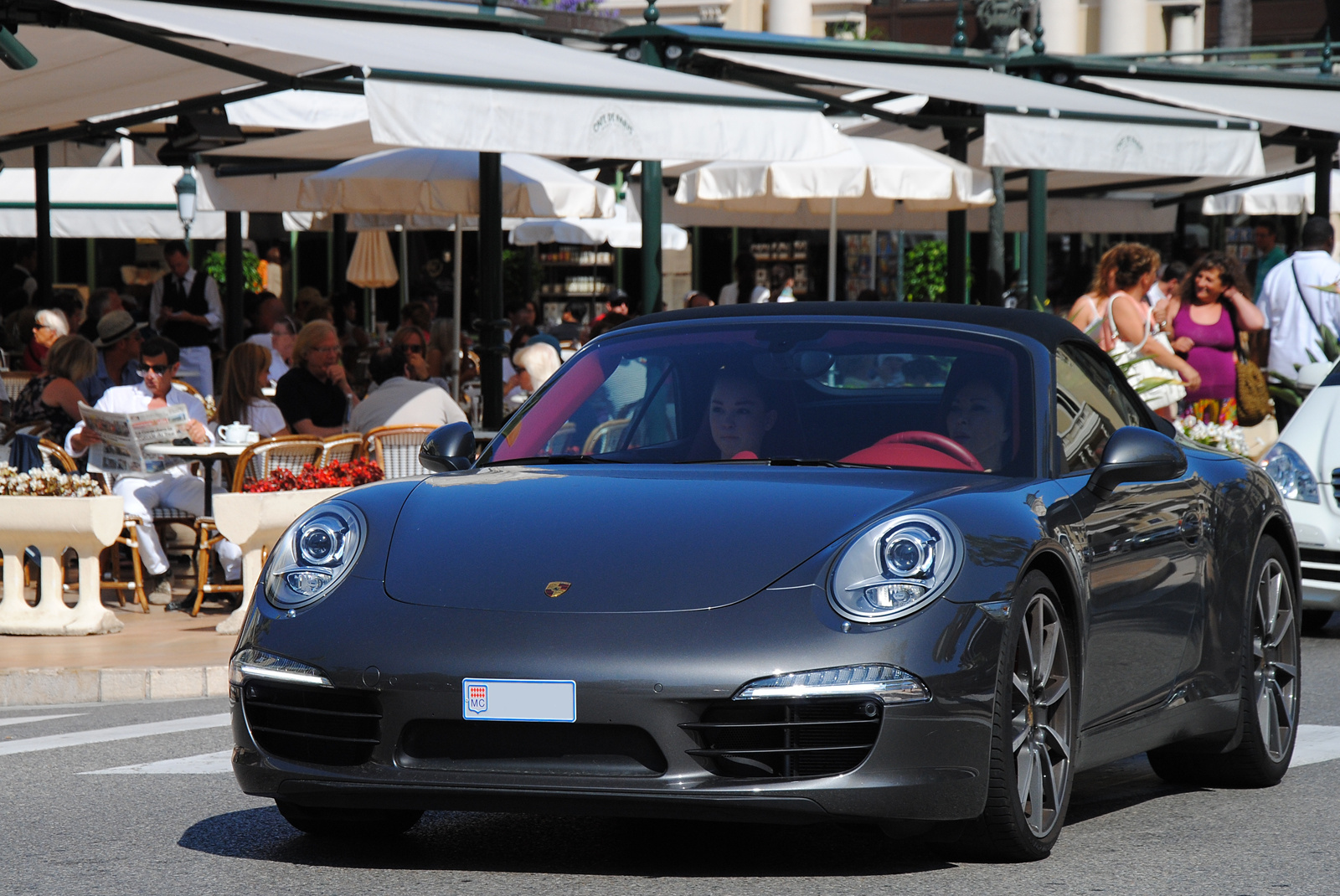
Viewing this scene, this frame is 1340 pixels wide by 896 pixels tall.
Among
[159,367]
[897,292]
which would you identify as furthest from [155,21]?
[897,292]

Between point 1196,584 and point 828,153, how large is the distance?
5.48 meters

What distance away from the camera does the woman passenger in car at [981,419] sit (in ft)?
17.5

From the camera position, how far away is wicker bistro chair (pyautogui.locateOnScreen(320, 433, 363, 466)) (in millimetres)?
10602

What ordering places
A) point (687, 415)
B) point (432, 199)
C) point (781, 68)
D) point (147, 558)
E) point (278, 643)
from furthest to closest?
point (432, 199)
point (781, 68)
point (147, 558)
point (687, 415)
point (278, 643)

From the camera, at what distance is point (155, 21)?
373 inches

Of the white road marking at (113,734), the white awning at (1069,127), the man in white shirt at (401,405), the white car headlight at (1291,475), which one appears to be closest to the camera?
the white road marking at (113,734)

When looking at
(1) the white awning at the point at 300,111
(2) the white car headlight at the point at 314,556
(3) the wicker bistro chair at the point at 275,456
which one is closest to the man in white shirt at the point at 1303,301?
(1) the white awning at the point at 300,111

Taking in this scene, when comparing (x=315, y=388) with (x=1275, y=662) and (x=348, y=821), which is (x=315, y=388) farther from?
(x=348, y=821)

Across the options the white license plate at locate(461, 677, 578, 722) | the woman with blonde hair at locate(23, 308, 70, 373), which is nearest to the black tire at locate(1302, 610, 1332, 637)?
the white license plate at locate(461, 677, 578, 722)

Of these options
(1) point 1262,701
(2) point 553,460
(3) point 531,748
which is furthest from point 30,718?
(1) point 1262,701

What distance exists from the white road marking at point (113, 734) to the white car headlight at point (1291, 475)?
17.3ft

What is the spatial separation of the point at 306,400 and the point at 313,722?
287 inches

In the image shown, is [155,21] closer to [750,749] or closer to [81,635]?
[81,635]

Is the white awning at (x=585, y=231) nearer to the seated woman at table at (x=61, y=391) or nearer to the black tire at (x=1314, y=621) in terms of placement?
the seated woman at table at (x=61, y=391)
